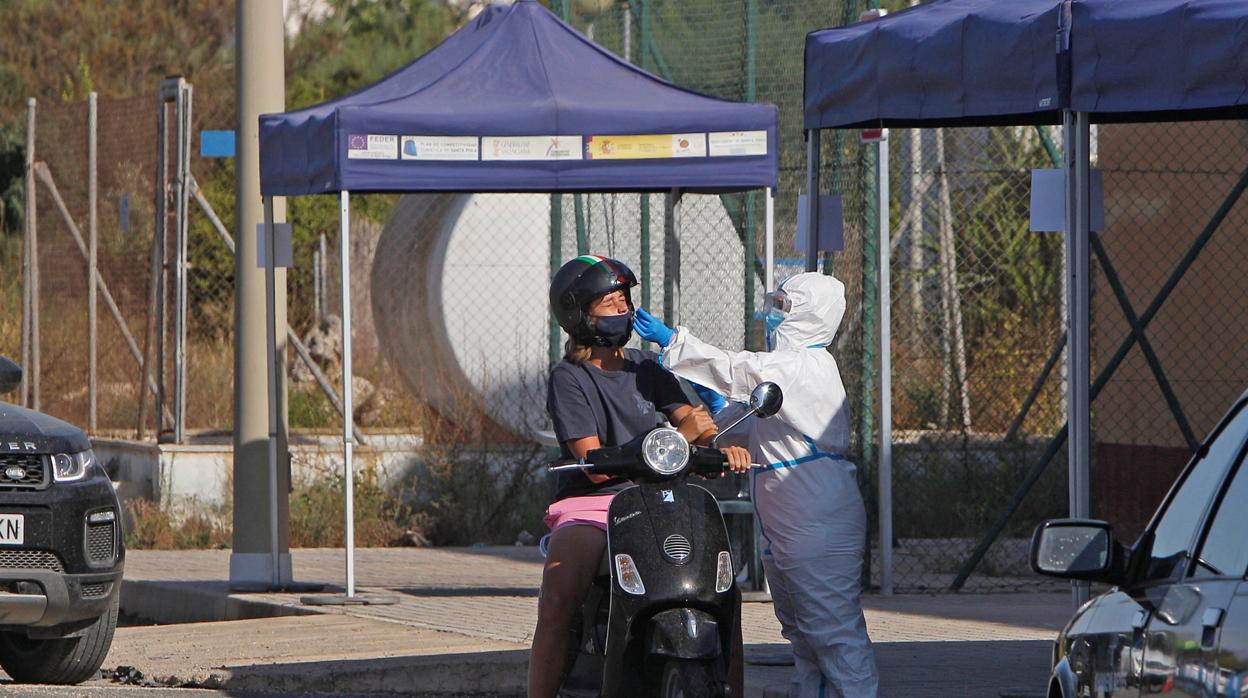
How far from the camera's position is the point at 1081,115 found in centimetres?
746

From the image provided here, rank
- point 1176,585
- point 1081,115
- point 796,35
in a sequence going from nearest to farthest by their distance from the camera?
point 1176,585, point 1081,115, point 796,35

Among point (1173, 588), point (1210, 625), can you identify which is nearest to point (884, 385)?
point (1173, 588)

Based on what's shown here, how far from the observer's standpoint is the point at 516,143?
427 inches

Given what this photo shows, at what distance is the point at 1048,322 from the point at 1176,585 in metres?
13.8

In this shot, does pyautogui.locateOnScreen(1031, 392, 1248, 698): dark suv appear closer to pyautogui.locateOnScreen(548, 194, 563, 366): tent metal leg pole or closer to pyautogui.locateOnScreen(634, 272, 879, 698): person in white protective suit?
pyautogui.locateOnScreen(634, 272, 879, 698): person in white protective suit

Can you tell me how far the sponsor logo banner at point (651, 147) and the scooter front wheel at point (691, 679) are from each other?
529 centimetres

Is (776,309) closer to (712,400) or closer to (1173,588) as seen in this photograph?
(712,400)

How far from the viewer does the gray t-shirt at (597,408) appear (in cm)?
647

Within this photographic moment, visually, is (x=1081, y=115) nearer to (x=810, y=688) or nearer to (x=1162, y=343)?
(x=810, y=688)

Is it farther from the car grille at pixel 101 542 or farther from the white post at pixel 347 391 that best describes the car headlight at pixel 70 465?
the white post at pixel 347 391

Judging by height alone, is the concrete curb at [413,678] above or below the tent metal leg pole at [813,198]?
below

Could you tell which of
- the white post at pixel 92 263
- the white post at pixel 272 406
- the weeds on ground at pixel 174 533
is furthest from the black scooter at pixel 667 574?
the white post at pixel 92 263

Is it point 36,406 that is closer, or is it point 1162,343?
point 1162,343

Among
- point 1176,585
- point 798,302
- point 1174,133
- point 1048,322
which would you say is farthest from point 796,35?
point 1176,585
